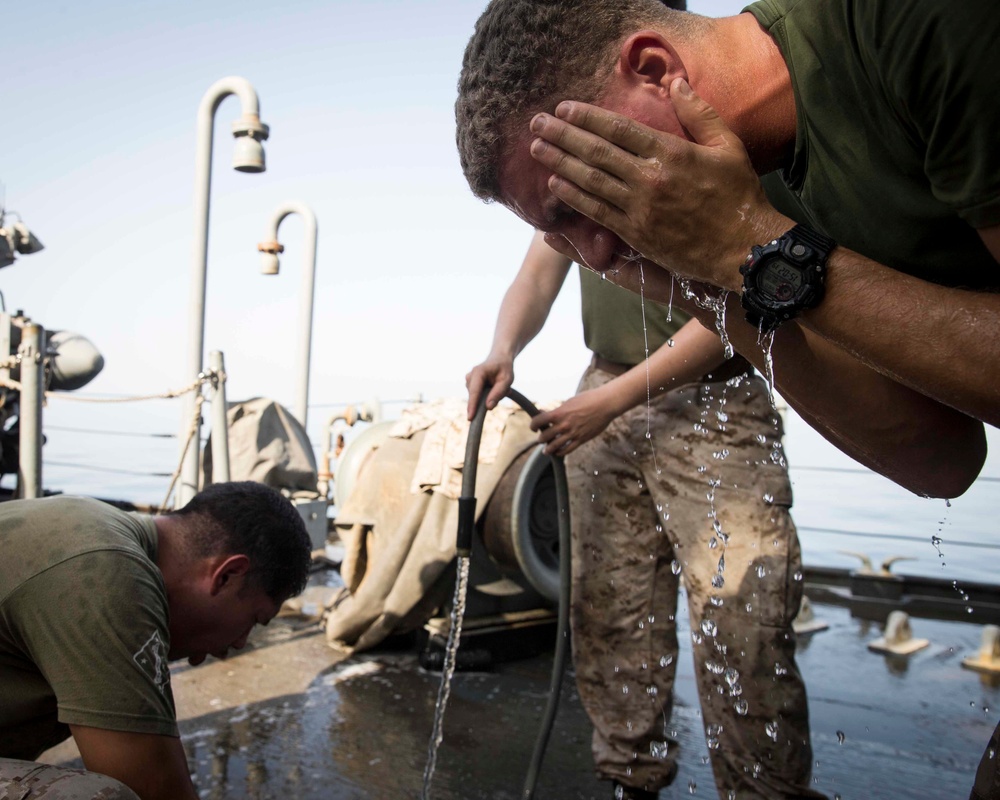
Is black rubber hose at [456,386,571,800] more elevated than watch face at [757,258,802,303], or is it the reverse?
watch face at [757,258,802,303]

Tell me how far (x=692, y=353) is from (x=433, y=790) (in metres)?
1.65

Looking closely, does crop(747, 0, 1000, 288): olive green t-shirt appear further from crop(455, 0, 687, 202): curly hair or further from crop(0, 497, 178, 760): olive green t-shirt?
crop(0, 497, 178, 760): olive green t-shirt

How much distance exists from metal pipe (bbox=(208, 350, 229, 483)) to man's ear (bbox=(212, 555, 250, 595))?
2645 millimetres

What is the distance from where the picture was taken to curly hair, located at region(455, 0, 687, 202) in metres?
1.42

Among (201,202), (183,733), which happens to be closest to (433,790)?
(183,733)

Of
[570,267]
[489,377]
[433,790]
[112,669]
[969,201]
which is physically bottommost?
[433,790]

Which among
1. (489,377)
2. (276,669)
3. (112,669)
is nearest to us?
(112,669)

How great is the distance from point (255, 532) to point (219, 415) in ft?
9.02

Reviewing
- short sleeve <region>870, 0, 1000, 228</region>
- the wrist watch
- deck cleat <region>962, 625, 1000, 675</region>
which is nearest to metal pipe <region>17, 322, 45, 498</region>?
the wrist watch

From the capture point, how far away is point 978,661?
4.45 metres

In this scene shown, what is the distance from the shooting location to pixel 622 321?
2850mm

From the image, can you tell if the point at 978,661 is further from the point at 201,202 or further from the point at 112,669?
the point at 201,202

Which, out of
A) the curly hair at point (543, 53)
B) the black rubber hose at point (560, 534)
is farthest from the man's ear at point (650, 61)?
the black rubber hose at point (560, 534)

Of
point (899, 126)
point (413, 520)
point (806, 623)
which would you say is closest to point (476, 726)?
point (413, 520)
